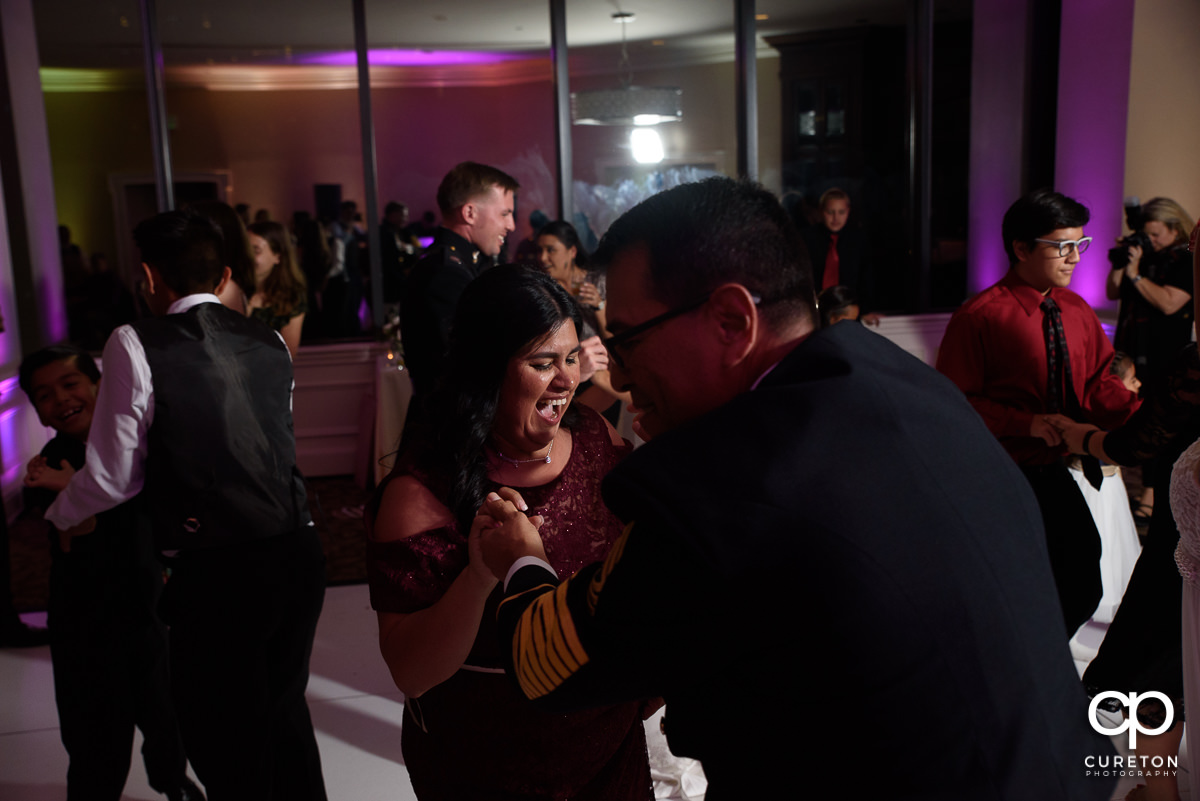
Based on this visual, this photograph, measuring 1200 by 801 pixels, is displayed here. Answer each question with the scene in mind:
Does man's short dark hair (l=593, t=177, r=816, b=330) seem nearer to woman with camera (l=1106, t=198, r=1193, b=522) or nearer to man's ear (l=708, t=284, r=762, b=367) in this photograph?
man's ear (l=708, t=284, r=762, b=367)

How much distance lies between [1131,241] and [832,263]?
221cm

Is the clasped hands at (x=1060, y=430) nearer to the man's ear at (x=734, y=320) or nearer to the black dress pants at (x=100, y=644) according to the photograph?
the man's ear at (x=734, y=320)

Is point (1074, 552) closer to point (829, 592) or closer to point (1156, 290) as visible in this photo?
point (829, 592)

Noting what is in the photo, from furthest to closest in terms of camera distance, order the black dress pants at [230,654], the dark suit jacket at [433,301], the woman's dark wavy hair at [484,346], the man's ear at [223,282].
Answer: the dark suit jacket at [433,301] → the man's ear at [223,282] → the black dress pants at [230,654] → the woman's dark wavy hair at [484,346]

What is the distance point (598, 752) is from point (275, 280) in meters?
3.67

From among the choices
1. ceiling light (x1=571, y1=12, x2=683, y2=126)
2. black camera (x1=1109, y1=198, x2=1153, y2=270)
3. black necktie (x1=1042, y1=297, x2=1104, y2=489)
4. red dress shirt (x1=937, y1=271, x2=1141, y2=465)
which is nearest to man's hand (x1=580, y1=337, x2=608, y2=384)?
red dress shirt (x1=937, y1=271, x2=1141, y2=465)

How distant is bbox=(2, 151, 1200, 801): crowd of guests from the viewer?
77cm

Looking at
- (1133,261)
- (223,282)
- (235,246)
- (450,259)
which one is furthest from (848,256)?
(223,282)

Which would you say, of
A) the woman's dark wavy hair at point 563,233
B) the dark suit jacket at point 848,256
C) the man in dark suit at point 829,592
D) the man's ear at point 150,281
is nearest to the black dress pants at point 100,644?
the man's ear at point 150,281

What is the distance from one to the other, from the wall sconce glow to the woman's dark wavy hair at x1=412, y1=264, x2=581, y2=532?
5496mm

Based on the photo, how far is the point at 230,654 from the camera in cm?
202

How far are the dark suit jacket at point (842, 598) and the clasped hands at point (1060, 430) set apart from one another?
1875 millimetres

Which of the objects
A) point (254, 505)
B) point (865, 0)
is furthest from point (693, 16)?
point (254, 505)

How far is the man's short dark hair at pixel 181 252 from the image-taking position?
2.05 meters
